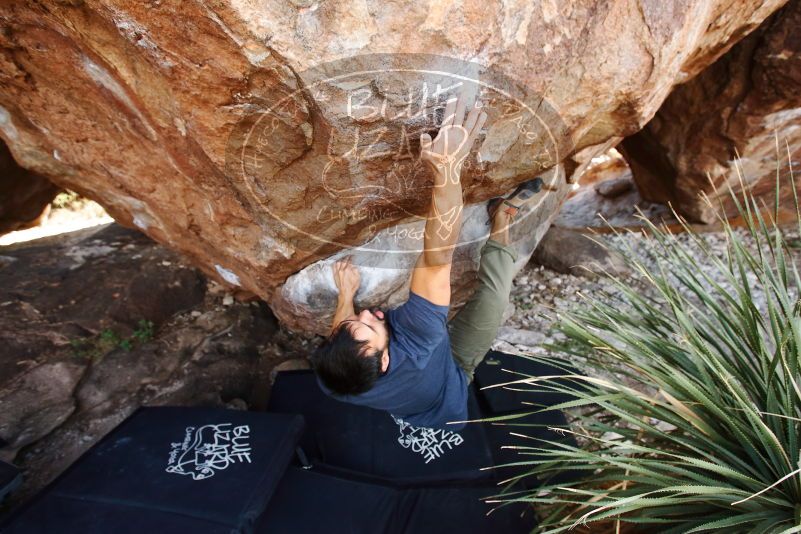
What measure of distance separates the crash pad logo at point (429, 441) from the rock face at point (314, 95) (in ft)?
2.33

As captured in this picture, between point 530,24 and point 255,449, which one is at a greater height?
point 530,24

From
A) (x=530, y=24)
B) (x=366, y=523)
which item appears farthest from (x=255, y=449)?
(x=530, y=24)

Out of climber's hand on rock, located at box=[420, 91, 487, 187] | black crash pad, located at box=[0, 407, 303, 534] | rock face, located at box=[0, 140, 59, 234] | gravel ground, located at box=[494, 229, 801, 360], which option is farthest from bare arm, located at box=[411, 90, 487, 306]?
rock face, located at box=[0, 140, 59, 234]

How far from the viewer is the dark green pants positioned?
7.23ft

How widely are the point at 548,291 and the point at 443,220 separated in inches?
75.6

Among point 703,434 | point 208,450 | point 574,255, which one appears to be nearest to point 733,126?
point 574,255

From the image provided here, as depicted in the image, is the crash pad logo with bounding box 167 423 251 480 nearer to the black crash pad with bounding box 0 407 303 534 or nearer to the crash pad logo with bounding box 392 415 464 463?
the black crash pad with bounding box 0 407 303 534

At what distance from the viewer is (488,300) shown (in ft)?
7.24

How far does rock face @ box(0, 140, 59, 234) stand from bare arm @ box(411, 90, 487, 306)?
4.07 metres

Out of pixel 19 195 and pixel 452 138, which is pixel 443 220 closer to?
pixel 452 138

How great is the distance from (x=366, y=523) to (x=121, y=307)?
1.95 meters

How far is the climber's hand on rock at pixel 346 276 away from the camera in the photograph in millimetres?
2184

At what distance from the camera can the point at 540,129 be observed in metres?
1.71

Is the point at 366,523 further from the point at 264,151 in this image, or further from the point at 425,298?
the point at 264,151
